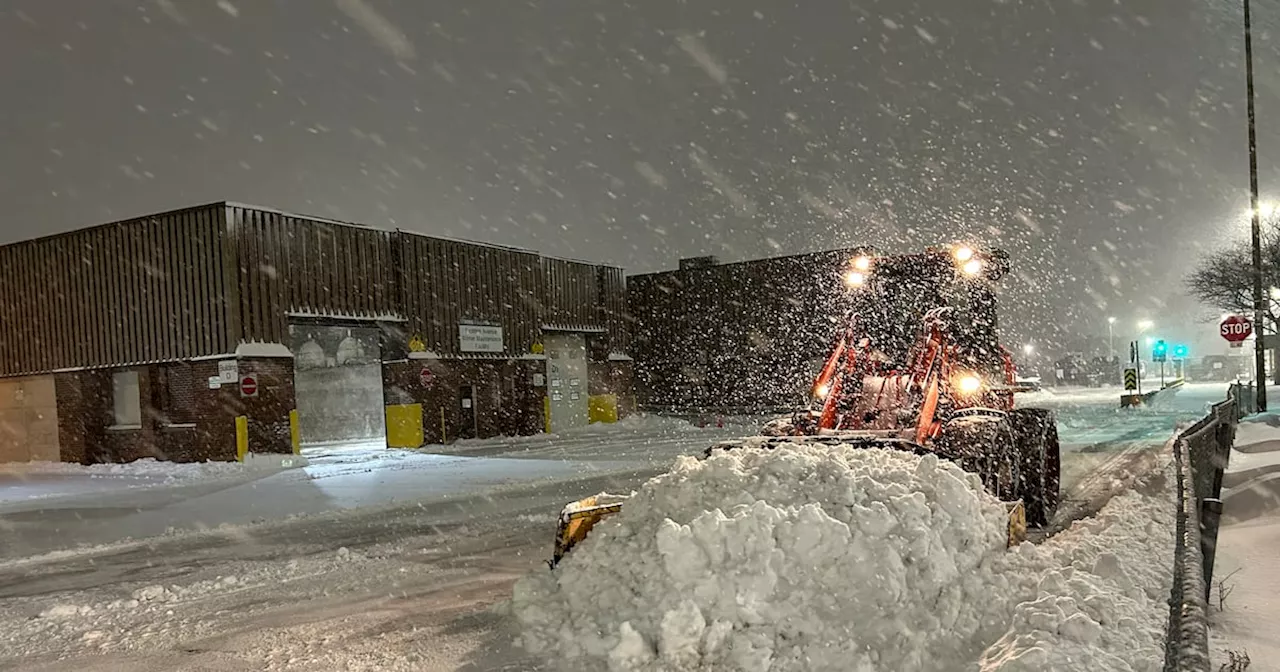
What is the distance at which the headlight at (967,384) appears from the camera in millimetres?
11023

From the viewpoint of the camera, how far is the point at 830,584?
18.3 feet

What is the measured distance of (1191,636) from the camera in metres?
3.31

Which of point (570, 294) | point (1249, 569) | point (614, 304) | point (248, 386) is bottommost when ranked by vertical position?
point (1249, 569)

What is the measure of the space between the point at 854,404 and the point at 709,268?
28.1 m

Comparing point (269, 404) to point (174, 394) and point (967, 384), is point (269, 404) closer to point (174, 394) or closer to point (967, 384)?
point (174, 394)

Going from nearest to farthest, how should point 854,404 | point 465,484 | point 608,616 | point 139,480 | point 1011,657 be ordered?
point 1011,657 < point 608,616 < point 854,404 < point 465,484 < point 139,480

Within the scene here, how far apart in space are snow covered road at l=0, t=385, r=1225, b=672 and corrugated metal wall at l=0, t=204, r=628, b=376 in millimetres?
5118

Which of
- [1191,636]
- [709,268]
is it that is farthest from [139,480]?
[709,268]

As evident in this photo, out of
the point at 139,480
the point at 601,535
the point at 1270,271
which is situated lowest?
the point at 139,480

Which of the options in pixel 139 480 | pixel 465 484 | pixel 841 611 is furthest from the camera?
pixel 139 480

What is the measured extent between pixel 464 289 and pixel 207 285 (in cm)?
805

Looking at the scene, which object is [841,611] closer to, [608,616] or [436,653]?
[608,616]

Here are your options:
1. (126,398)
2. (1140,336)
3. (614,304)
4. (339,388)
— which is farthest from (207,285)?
(1140,336)

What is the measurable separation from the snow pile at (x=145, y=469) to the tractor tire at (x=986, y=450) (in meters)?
15.4
